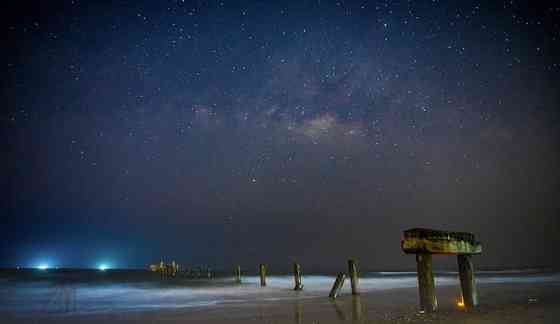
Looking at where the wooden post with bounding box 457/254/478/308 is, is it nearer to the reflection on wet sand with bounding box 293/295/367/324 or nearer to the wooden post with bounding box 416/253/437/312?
the wooden post with bounding box 416/253/437/312

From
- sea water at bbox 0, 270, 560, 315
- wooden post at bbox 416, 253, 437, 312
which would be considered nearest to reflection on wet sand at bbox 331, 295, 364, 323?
wooden post at bbox 416, 253, 437, 312

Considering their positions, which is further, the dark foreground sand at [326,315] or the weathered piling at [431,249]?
the dark foreground sand at [326,315]

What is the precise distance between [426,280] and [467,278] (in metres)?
2.55

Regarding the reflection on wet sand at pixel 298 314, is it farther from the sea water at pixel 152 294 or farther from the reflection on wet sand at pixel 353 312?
the sea water at pixel 152 294

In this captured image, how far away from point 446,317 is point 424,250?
207 cm

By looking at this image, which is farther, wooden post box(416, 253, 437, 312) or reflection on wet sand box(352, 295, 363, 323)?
reflection on wet sand box(352, 295, 363, 323)

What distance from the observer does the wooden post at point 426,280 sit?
1260 centimetres

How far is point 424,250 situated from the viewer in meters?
12.0

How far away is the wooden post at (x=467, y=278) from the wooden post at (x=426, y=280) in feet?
5.79

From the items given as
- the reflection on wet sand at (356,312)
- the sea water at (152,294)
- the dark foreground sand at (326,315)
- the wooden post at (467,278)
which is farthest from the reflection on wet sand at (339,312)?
the sea water at (152,294)

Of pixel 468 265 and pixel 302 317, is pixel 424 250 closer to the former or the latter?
pixel 468 265

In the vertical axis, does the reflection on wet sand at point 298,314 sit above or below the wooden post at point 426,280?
below

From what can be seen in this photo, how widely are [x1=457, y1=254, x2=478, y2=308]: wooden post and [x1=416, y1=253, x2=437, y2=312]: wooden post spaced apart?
177 centimetres

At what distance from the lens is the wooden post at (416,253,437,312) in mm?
12602
